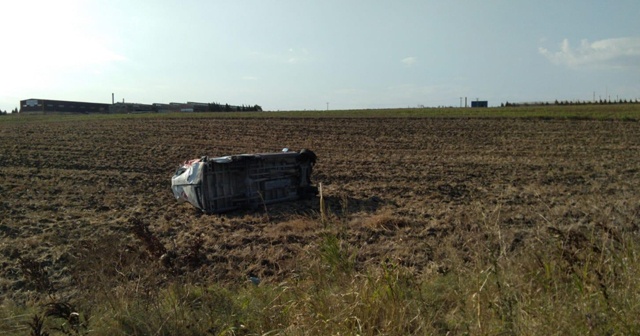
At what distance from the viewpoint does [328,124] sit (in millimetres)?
35062

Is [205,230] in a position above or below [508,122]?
below

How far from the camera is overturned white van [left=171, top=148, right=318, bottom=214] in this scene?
1018 cm

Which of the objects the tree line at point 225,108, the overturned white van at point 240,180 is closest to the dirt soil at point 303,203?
the overturned white van at point 240,180

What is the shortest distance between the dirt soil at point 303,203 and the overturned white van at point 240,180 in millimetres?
279

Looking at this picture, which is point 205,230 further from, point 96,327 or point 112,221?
point 96,327

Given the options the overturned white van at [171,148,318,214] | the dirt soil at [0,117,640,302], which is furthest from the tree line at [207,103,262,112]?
the overturned white van at [171,148,318,214]

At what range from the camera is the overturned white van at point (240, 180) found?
33.4 feet

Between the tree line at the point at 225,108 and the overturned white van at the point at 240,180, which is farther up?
the tree line at the point at 225,108

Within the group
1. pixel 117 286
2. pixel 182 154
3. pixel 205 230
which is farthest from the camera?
pixel 182 154

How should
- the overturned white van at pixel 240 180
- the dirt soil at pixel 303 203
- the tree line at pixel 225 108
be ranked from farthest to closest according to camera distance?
the tree line at pixel 225 108
the overturned white van at pixel 240 180
the dirt soil at pixel 303 203

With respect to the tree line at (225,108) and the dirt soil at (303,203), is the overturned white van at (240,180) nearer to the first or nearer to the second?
the dirt soil at (303,203)

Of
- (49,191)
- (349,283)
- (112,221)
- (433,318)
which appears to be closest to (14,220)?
(112,221)

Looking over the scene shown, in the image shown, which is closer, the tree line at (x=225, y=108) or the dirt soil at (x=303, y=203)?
the dirt soil at (x=303, y=203)

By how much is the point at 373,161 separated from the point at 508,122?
17.9 m
